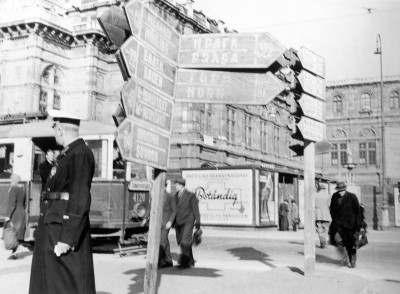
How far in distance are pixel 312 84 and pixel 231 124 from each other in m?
31.2

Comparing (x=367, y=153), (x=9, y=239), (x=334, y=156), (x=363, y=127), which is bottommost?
(x=9, y=239)

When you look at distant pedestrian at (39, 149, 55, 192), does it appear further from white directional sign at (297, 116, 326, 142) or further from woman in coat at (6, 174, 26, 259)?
white directional sign at (297, 116, 326, 142)

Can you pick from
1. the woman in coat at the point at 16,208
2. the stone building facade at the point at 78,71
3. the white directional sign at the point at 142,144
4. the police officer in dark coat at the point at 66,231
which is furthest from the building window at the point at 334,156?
the police officer in dark coat at the point at 66,231

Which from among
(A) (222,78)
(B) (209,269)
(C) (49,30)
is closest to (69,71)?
(C) (49,30)

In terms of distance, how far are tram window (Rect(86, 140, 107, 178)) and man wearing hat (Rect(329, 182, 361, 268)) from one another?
5989 mm

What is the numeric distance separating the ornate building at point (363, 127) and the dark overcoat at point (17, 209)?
15631 mm

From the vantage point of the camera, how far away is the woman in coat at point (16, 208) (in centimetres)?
1145

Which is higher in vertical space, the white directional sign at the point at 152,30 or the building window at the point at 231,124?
the building window at the point at 231,124

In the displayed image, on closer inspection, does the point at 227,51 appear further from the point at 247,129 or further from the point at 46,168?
the point at 247,129

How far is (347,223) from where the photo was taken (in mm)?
10547

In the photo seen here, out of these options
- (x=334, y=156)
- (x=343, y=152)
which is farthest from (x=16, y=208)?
(x=334, y=156)

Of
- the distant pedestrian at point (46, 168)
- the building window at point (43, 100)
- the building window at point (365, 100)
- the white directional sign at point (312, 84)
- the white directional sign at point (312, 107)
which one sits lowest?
the distant pedestrian at point (46, 168)

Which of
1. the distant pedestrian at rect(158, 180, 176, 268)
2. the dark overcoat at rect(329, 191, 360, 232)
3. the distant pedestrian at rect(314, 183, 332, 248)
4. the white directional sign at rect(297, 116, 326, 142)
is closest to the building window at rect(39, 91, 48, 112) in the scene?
the distant pedestrian at rect(314, 183, 332, 248)

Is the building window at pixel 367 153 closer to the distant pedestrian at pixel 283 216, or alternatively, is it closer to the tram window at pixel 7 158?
the distant pedestrian at pixel 283 216
